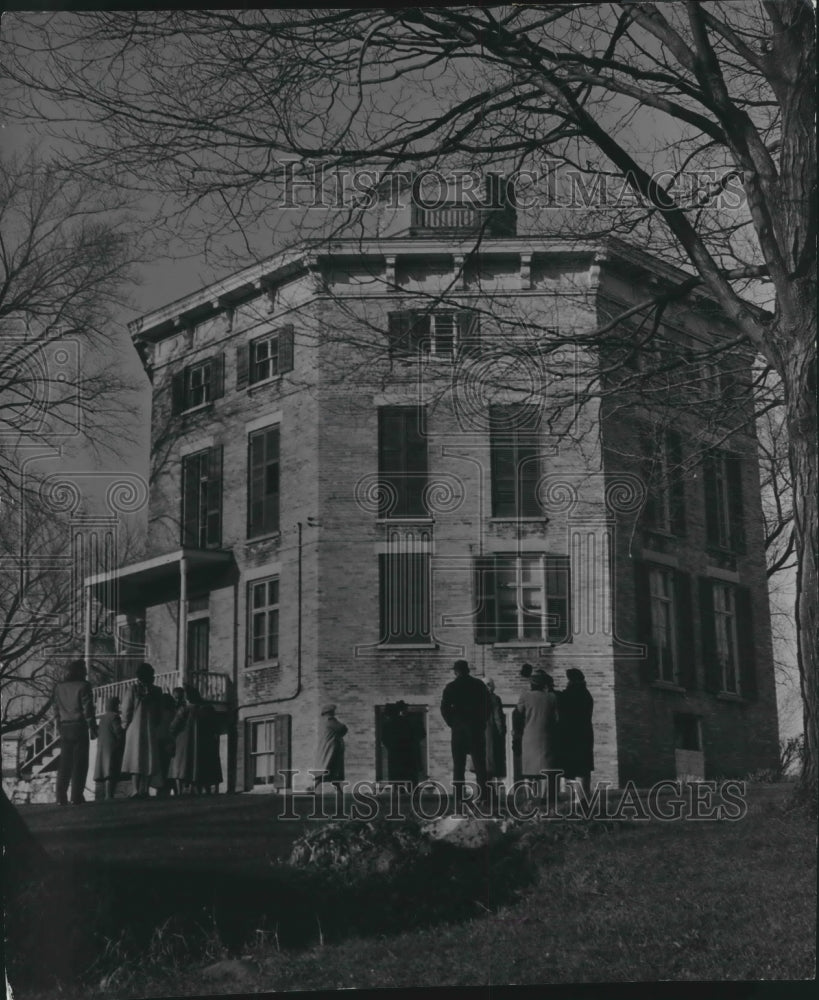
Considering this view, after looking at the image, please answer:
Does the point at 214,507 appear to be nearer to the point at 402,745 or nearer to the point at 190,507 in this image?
the point at 190,507

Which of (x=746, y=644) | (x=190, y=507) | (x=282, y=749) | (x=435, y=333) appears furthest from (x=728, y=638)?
(x=190, y=507)

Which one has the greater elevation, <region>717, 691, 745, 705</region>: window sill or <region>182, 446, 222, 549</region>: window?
<region>182, 446, 222, 549</region>: window

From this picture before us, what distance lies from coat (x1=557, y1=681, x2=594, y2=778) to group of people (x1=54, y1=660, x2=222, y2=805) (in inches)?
88.7

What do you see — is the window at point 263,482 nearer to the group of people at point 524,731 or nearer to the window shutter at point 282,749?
the window shutter at point 282,749

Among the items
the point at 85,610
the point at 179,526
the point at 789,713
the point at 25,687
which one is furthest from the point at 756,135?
the point at 25,687

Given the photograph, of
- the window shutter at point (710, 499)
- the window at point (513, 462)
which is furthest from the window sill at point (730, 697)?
the window at point (513, 462)

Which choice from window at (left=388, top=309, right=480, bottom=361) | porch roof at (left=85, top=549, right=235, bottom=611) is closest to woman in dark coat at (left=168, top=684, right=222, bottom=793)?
porch roof at (left=85, top=549, right=235, bottom=611)

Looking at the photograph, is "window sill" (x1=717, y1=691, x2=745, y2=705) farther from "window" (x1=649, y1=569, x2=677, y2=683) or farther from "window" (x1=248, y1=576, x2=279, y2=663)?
"window" (x1=248, y1=576, x2=279, y2=663)

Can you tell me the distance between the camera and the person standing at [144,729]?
952cm

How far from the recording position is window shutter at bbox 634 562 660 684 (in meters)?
9.68

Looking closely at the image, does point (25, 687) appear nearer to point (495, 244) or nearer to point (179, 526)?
point (179, 526)

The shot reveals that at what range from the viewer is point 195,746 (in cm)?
948

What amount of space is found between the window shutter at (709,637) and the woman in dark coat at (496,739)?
1.58 m

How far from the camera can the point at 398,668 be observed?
9461 mm
